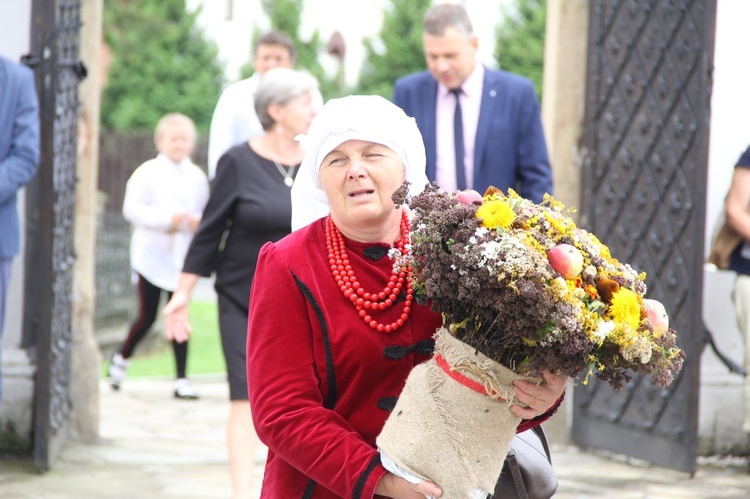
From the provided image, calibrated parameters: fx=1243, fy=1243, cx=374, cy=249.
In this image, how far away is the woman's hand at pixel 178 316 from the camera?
5.27 m

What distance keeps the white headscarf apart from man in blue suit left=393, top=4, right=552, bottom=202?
135 inches

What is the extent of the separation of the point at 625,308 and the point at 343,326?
66cm

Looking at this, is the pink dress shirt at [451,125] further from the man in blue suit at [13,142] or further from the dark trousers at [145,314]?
the dark trousers at [145,314]

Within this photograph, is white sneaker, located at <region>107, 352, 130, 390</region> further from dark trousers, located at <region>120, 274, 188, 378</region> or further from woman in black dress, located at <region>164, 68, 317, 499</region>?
woman in black dress, located at <region>164, 68, 317, 499</region>

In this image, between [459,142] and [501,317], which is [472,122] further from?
[501,317]

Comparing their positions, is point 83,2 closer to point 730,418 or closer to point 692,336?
point 692,336

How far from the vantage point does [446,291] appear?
2533 mm

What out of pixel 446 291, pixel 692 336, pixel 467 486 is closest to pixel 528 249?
pixel 446 291

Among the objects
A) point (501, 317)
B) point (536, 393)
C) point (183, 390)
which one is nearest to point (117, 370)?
point (183, 390)

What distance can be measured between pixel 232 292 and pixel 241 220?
1.19ft

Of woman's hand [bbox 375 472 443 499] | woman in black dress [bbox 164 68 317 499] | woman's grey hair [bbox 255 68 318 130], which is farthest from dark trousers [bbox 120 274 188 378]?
woman's hand [bbox 375 472 443 499]

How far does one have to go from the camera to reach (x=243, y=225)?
5453 mm

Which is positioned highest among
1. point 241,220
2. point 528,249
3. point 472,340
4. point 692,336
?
point 528,249

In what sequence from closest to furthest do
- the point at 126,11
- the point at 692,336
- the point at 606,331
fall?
1. the point at 606,331
2. the point at 692,336
3. the point at 126,11
